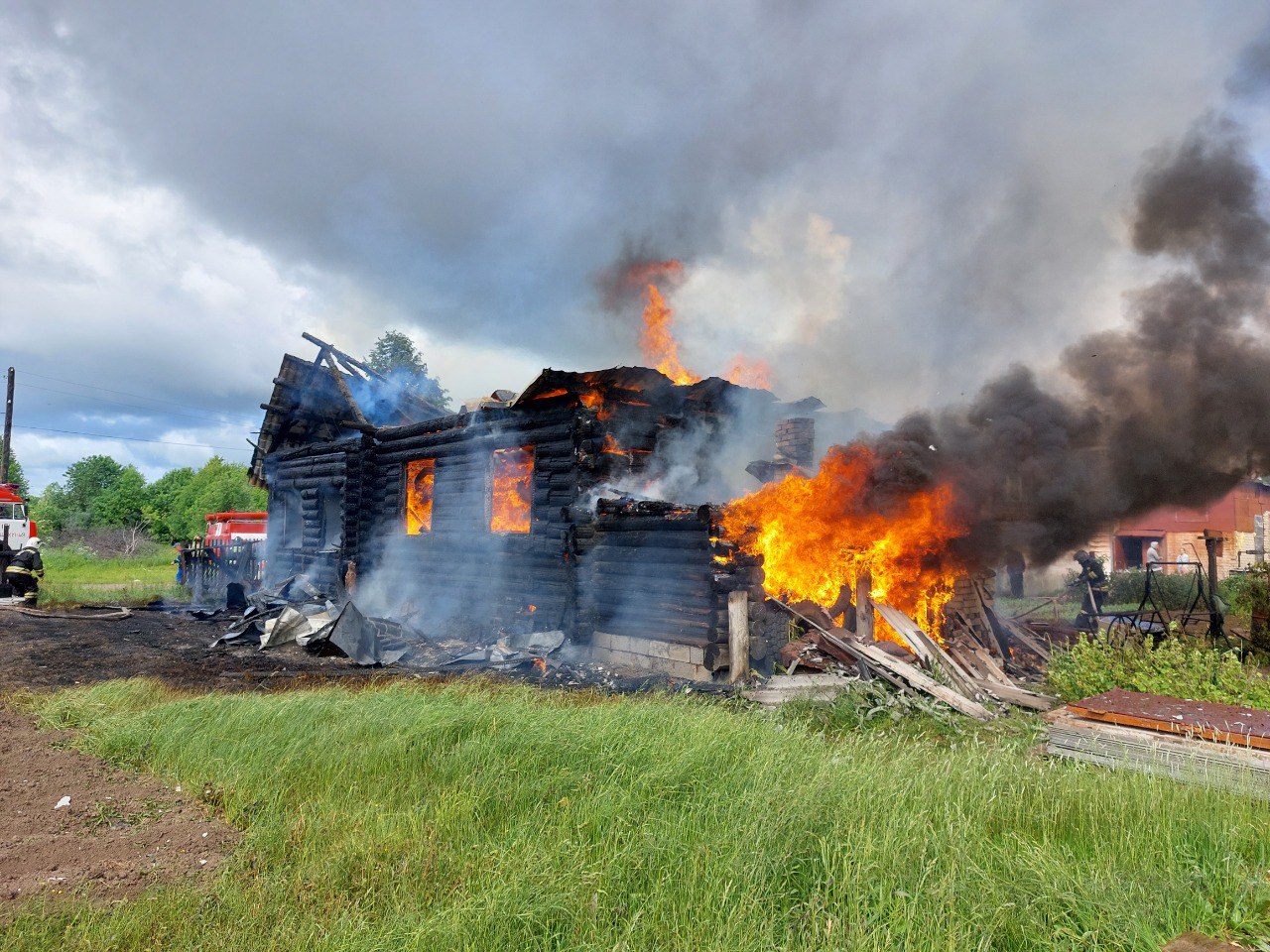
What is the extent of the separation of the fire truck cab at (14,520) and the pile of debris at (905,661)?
71.5 feet

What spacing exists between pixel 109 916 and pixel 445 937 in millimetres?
1599

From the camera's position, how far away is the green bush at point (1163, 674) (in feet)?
23.6

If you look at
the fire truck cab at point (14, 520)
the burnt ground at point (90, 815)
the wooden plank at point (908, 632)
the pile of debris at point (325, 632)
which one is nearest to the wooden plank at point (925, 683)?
the wooden plank at point (908, 632)

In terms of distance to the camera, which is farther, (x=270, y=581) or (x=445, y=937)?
(x=270, y=581)

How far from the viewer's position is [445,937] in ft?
9.61

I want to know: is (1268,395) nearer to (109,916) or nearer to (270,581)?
(109,916)

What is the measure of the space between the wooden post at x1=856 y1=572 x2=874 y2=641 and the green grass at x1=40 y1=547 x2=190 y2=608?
58.8 ft

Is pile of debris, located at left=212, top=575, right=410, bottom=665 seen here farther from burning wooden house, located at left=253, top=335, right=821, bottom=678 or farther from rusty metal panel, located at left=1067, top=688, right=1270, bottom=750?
rusty metal panel, located at left=1067, top=688, right=1270, bottom=750

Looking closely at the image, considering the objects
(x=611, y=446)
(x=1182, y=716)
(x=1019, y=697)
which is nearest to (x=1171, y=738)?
(x=1182, y=716)

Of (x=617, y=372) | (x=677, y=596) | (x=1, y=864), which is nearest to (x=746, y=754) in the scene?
(x=1, y=864)

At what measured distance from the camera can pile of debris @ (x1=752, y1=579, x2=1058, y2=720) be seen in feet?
28.6

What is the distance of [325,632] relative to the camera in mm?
11484

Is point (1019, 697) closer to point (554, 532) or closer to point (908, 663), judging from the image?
point (908, 663)

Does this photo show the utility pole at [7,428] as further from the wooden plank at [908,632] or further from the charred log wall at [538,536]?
the wooden plank at [908,632]
